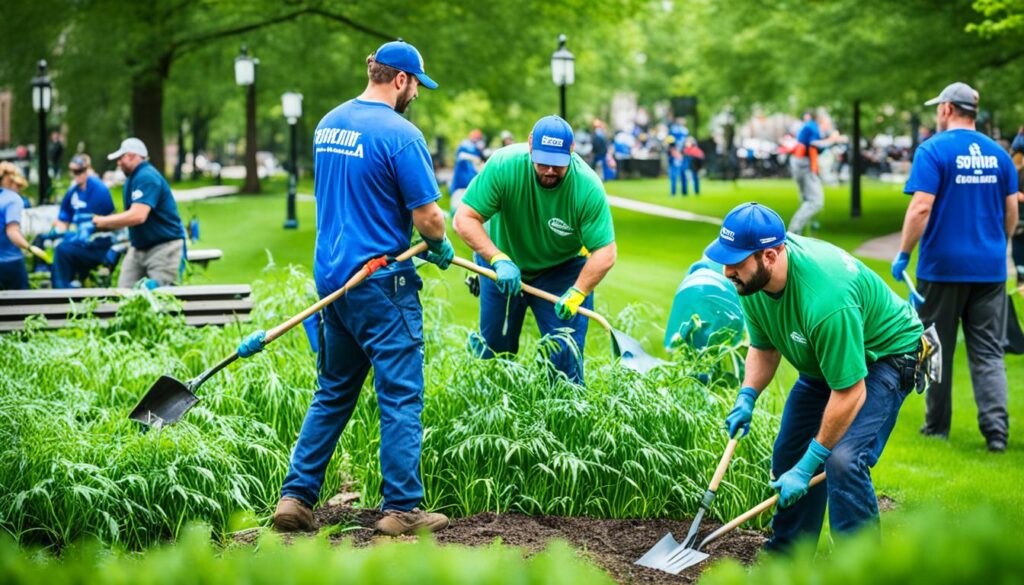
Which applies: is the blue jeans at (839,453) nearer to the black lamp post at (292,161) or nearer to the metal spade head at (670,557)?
the metal spade head at (670,557)

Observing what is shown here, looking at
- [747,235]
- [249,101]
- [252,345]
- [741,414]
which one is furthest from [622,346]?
[249,101]

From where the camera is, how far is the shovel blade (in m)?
6.41

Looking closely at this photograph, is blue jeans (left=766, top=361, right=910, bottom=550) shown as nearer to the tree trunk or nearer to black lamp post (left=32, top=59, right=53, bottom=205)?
black lamp post (left=32, top=59, right=53, bottom=205)

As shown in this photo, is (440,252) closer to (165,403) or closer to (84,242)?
(165,403)

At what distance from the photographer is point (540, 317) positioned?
743cm

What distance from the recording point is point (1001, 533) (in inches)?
100

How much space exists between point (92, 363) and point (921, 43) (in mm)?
15586

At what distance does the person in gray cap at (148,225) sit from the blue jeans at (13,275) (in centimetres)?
138

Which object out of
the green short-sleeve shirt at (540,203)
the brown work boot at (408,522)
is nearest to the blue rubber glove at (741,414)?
the brown work boot at (408,522)

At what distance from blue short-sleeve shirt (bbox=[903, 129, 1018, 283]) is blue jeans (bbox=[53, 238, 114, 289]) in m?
8.12

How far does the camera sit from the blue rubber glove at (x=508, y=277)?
6.82m

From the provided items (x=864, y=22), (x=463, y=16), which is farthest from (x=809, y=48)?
(x=463, y=16)

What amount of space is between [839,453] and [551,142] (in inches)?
95.9

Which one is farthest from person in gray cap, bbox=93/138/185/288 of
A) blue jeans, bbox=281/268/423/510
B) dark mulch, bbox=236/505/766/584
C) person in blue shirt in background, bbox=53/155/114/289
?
dark mulch, bbox=236/505/766/584
